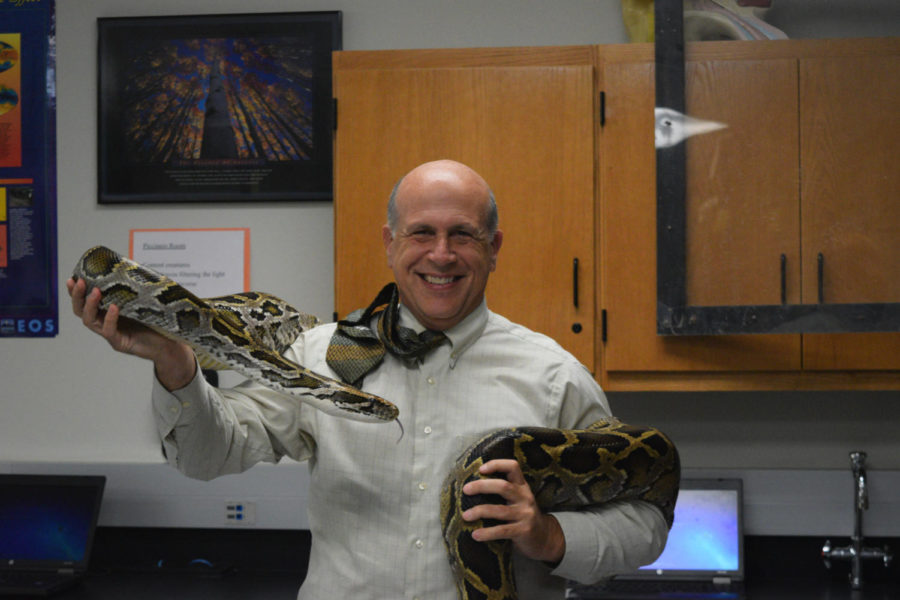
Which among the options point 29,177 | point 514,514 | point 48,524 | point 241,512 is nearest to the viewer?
point 514,514

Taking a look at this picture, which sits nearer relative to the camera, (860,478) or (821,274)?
(821,274)

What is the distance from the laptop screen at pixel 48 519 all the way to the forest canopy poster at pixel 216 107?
1.02 meters

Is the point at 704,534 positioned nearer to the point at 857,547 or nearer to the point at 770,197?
the point at 857,547

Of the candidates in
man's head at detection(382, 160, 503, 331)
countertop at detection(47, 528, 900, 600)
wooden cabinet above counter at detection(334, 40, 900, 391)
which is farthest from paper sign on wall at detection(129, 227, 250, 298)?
man's head at detection(382, 160, 503, 331)

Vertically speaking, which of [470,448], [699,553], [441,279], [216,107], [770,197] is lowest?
[699,553]

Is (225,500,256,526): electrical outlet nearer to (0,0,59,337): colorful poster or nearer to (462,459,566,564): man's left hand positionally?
(0,0,59,337): colorful poster

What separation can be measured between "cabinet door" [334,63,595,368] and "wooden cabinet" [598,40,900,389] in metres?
0.10

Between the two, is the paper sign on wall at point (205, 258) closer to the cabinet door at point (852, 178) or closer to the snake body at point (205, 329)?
the snake body at point (205, 329)

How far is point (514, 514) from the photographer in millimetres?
1500

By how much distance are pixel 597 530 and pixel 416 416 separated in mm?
392

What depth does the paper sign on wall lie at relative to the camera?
330 centimetres

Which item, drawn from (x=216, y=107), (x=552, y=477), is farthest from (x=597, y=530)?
(x=216, y=107)

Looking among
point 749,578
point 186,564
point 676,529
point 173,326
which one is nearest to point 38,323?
point 186,564

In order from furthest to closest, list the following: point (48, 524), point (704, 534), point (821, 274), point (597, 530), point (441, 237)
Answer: point (48, 524), point (704, 534), point (821, 274), point (441, 237), point (597, 530)
